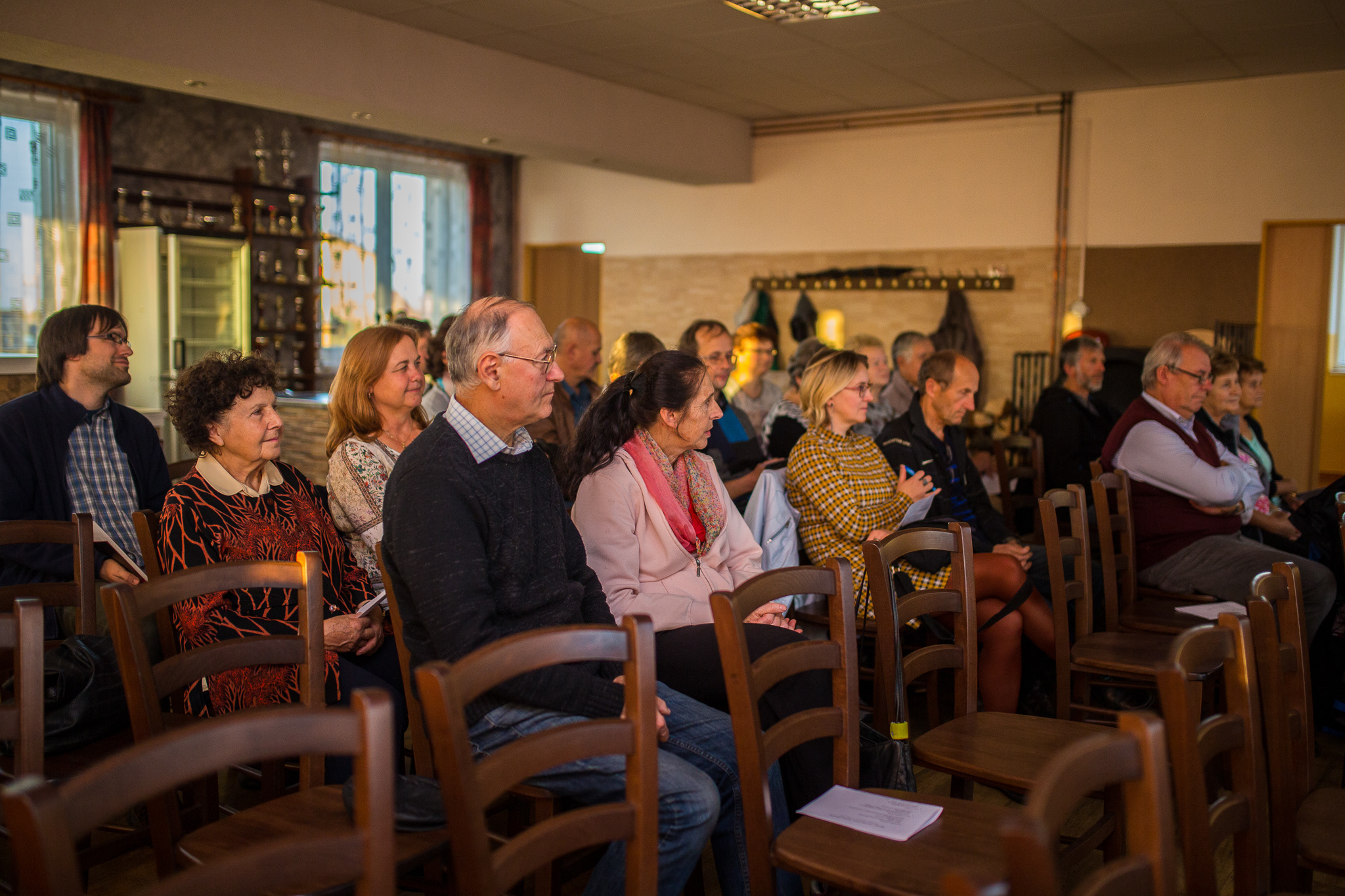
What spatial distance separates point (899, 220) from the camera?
27.9 ft

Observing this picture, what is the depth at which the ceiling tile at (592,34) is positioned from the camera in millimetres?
6184

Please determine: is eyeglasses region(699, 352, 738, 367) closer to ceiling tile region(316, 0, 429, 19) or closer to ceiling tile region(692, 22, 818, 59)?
ceiling tile region(692, 22, 818, 59)

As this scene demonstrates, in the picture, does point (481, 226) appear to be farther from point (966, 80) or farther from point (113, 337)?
point (113, 337)

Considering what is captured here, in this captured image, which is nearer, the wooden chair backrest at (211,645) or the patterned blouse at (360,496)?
the wooden chair backrest at (211,645)

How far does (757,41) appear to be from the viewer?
21.3 feet

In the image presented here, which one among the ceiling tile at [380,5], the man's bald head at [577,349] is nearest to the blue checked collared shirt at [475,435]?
the man's bald head at [577,349]

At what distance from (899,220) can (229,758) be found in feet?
26.2

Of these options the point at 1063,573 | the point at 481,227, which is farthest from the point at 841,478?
the point at 481,227

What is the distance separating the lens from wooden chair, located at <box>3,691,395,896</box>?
40.3 inches

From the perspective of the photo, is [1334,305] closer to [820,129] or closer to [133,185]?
[820,129]

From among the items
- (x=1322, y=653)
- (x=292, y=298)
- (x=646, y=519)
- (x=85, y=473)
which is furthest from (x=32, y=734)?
(x=292, y=298)

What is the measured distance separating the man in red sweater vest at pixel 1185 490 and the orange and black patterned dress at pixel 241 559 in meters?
2.91

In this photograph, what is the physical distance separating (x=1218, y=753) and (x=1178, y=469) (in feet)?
7.86

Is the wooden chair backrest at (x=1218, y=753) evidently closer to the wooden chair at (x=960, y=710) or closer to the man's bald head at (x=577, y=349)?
the wooden chair at (x=960, y=710)
